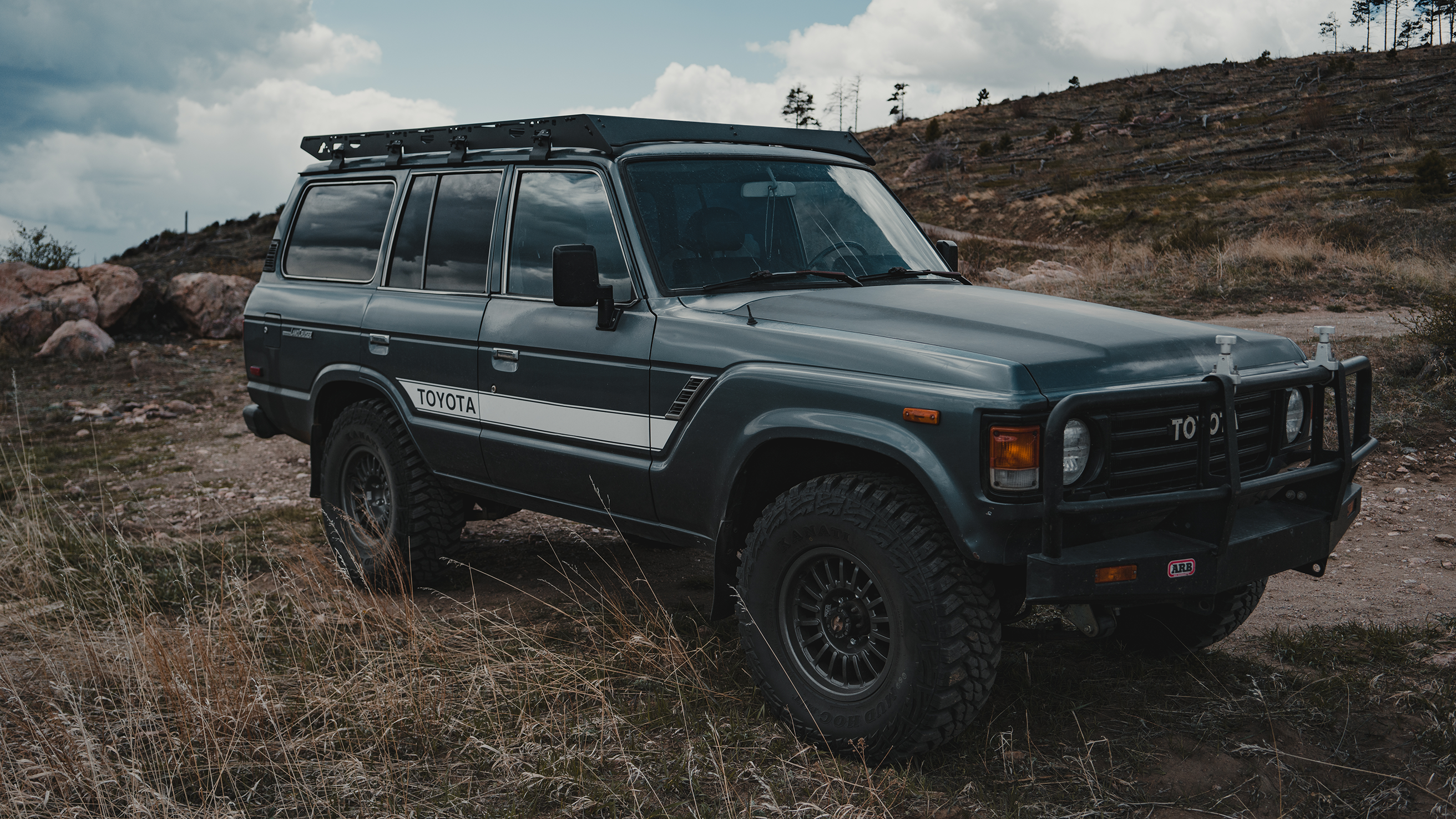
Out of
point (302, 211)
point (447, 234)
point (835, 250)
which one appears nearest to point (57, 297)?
point (302, 211)

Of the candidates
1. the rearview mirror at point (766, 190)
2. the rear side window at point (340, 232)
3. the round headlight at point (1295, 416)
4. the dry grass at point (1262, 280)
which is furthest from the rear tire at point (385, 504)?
the dry grass at point (1262, 280)

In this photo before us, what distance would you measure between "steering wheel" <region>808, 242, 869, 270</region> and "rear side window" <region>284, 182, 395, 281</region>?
2449 millimetres

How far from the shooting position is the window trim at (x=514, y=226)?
404cm

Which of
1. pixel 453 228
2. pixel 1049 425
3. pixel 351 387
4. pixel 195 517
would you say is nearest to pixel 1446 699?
pixel 1049 425

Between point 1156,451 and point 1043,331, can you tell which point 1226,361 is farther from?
point 1043,331

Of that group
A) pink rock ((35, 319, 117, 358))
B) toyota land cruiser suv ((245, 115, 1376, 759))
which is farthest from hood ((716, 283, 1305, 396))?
pink rock ((35, 319, 117, 358))

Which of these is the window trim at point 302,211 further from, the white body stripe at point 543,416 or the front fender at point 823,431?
the front fender at point 823,431

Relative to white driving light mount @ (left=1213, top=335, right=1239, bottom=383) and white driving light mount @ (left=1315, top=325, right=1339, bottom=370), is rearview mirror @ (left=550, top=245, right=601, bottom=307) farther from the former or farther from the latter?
white driving light mount @ (left=1315, top=325, right=1339, bottom=370)

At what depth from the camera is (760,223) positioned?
14.0 feet

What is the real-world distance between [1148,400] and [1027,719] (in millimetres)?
1179

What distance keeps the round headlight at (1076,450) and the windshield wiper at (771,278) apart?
135 centimetres

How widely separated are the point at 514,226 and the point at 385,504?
5.81 feet

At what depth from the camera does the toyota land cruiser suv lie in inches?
119

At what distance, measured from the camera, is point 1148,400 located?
297cm
